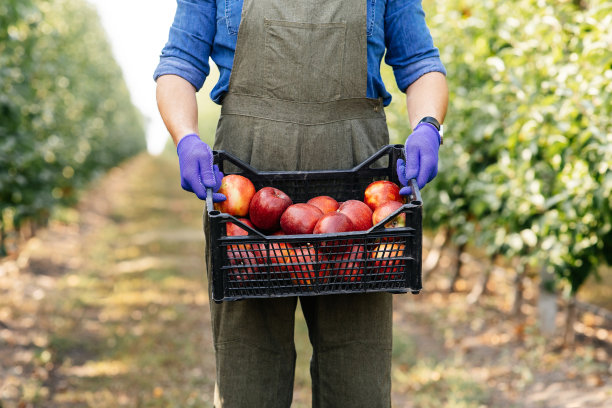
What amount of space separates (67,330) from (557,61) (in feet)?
13.8

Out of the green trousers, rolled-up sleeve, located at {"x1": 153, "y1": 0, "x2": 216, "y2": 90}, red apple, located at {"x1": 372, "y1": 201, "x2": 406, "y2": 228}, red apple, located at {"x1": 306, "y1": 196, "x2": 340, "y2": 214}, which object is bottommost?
the green trousers

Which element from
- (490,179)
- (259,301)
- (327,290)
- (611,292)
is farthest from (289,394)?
(611,292)

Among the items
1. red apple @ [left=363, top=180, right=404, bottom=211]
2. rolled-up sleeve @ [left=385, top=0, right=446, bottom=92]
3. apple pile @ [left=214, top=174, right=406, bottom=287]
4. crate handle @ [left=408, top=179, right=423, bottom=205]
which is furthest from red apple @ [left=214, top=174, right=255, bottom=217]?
rolled-up sleeve @ [left=385, top=0, right=446, bottom=92]

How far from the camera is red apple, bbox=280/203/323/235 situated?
1694 millimetres

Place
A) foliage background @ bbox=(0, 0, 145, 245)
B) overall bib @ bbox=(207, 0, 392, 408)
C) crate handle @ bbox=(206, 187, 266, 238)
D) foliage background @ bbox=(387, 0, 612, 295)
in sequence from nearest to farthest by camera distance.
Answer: crate handle @ bbox=(206, 187, 266, 238) → overall bib @ bbox=(207, 0, 392, 408) → foliage background @ bbox=(387, 0, 612, 295) → foliage background @ bbox=(0, 0, 145, 245)

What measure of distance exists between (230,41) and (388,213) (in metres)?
0.71

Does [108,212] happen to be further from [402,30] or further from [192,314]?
[402,30]

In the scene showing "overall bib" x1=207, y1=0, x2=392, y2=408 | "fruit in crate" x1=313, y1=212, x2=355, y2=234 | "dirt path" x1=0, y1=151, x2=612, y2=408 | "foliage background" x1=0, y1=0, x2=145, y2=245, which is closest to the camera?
"fruit in crate" x1=313, y1=212, x2=355, y2=234

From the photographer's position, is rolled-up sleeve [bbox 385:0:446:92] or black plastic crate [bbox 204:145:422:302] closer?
black plastic crate [bbox 204:145:422:302]

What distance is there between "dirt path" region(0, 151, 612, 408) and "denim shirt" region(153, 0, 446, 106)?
2469 millimetres

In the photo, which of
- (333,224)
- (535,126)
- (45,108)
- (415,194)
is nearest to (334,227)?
(333,224)

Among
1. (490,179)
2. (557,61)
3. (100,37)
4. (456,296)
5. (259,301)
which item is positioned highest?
(100,37)

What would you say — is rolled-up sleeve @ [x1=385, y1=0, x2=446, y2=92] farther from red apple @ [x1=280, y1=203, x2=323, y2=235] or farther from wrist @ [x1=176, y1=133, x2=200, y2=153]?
wrist @ [x1=176, y1=133, x2=200, y2=153]

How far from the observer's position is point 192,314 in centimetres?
599
